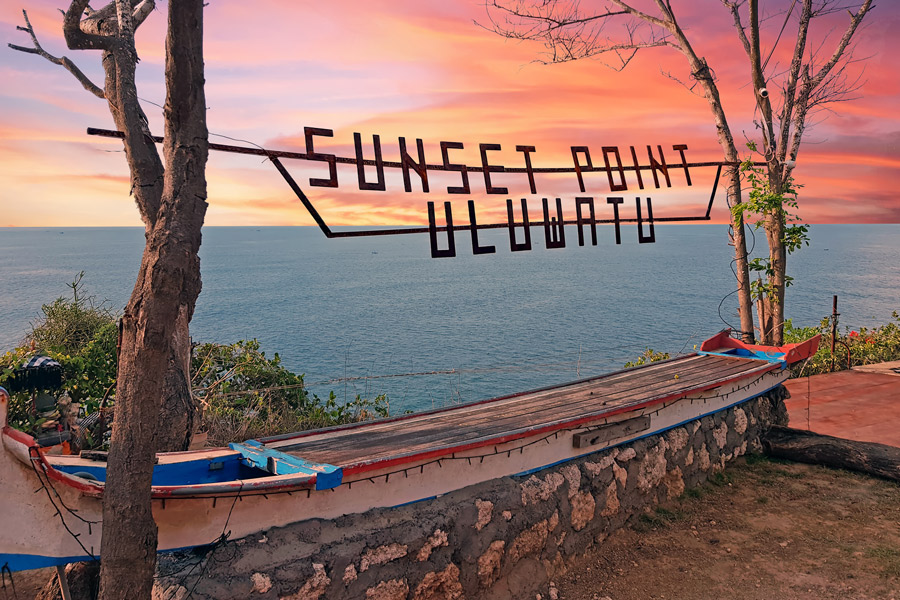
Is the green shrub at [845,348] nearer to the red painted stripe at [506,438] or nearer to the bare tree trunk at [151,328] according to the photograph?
the red painted stripe at [506,438]

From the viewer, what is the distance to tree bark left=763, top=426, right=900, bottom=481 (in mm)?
9914

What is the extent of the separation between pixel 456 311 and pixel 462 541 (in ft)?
176

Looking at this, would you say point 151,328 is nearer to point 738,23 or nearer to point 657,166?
point 657,166

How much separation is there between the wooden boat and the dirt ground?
49.6 inches

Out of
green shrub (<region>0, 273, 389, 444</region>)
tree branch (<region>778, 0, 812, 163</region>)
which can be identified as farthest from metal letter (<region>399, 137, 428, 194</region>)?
tree branch (<region>778, 0, 812, 163</region>)

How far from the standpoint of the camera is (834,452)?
33.9 feet

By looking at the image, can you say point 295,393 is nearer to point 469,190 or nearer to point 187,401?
point 187,401

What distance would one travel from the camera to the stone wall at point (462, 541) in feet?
17.0

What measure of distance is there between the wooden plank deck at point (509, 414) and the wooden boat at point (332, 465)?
0.02 metres

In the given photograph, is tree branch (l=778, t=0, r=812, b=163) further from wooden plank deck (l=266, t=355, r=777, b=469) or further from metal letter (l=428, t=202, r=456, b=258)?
metal letter (l=428, t=202, r=456, b=258)

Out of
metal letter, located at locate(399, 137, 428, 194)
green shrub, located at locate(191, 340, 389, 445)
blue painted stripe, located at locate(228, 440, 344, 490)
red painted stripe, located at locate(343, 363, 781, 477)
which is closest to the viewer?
blue painted stripe, located at locate(228, 440, 344, 490)

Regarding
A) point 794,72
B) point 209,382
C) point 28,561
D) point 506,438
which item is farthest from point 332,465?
point 794,72

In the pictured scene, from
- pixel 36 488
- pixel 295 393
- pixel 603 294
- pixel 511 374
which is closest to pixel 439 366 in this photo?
pixel 511 374

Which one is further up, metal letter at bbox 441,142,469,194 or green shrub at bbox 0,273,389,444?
metal letter at bbox 441,142,469,194
